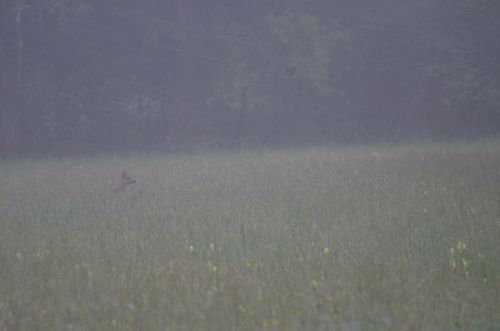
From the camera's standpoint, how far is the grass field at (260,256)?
14.3ft

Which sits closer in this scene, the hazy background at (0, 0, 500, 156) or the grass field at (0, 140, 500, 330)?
the grass field at (0, 140, 500, 330)

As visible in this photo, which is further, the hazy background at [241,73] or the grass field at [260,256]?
the hazy background at [241,73]

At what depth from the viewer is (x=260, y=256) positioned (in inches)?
231

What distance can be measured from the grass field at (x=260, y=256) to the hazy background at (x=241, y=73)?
46.6 feet

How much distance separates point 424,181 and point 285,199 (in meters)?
2.65

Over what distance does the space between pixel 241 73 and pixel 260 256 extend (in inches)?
806

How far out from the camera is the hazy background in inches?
964

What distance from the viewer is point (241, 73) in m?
25.8

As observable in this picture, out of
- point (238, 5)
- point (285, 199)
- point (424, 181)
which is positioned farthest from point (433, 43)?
point (285, 199)

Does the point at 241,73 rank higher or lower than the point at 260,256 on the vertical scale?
higher

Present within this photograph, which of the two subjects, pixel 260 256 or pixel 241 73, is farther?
pixel 241 73

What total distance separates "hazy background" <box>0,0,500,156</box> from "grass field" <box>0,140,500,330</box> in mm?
14206

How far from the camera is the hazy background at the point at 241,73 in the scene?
24.5 metres

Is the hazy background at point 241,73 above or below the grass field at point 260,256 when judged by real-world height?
above
